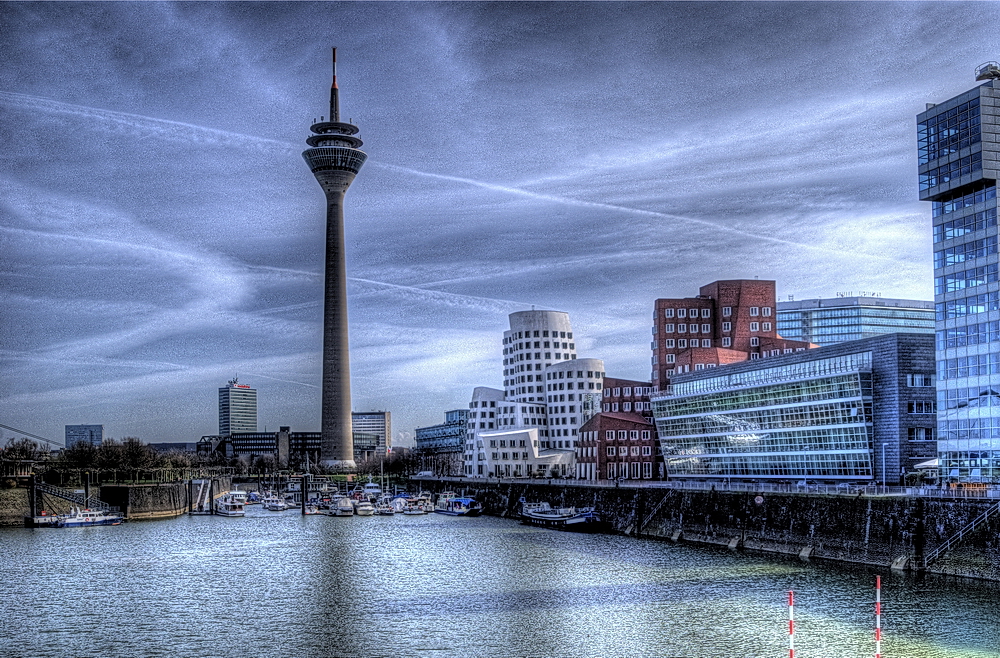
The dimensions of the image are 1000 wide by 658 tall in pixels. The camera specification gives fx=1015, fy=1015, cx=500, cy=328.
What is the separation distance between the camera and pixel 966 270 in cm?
8856

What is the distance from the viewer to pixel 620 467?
16138 centimetres

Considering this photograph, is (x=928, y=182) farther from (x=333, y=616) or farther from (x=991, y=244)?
(x=333, y=616)

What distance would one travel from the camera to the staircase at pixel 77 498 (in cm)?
12938

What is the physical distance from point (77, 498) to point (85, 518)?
8.05 meters

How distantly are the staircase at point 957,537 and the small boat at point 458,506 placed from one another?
88895 mm

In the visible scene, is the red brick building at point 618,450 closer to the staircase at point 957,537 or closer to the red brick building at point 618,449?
the red brick building at point 618,449

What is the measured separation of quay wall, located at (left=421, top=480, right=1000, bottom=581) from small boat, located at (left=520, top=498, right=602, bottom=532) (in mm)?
1952

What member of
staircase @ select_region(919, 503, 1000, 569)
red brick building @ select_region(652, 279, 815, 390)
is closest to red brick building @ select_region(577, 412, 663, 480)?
red brick building @ select_region(652, 279, 815, 390)

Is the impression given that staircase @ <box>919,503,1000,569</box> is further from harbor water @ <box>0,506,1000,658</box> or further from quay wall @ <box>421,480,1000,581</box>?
harbor water @ <box>0,506,1000,658</box>

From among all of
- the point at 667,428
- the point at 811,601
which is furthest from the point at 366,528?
the point at 811,601

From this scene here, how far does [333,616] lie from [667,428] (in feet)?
298

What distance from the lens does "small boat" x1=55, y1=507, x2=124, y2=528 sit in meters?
123

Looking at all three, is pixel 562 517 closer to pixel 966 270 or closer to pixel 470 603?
pixel 966 270

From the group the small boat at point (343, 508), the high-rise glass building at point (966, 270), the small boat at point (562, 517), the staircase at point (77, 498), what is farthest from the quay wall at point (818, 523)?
the staircase at point (77, 498)
